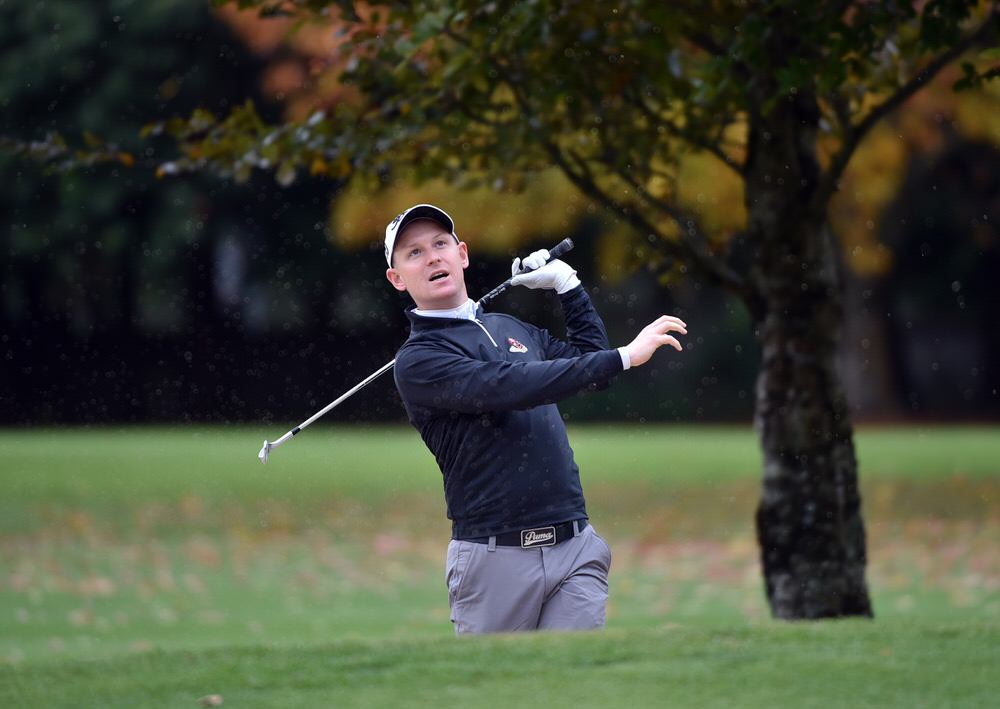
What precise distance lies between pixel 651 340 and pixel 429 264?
2.52 ft

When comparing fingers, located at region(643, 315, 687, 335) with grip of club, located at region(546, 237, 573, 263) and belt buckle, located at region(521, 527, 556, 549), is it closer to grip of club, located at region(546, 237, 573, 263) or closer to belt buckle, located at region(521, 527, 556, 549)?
grip of club, located at region(546, 237, 573, 263)

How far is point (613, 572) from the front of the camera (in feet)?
41.0

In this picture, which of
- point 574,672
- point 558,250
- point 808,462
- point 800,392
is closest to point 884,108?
point 800,392

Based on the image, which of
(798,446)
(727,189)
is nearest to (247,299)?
(727,189)

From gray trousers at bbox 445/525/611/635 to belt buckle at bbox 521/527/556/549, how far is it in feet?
0.06

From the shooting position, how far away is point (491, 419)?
4.77 metres

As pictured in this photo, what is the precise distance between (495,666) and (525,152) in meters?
3.22

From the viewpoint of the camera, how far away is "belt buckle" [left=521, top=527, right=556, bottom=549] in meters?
4.74

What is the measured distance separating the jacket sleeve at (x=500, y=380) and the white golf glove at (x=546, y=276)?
460 mm

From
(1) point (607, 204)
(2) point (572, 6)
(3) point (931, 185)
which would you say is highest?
(3) point (931, 185)

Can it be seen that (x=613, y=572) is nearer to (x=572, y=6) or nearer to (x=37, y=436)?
(x=572, y=6)

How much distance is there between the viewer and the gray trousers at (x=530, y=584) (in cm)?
475

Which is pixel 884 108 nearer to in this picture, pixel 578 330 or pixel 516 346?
pixel 578 330

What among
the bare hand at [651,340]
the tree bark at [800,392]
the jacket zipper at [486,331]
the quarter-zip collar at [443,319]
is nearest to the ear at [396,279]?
the quarter-zip collar at [443,319]
